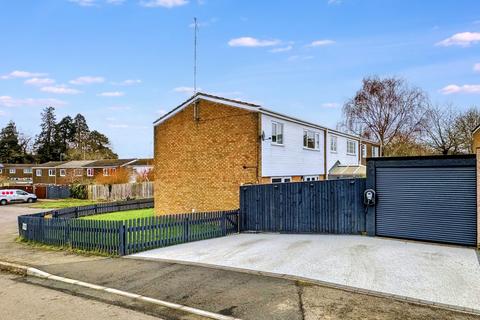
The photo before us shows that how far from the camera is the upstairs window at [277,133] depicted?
21292 millimetres

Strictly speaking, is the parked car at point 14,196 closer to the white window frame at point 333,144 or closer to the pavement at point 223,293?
the white window frame at point 333,144

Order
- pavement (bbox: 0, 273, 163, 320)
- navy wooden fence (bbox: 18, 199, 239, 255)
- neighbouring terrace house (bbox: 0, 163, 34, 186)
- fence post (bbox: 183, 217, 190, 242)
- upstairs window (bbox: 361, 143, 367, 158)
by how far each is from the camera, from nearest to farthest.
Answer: pavement (bbox: 0, 273, 163, 320)
navy wooden fence (bbox: 18, 199, 239, 255)
fence post (bbox: 183, 217, 190, 242)
upstairs window (bbox: 361, 143, 367, 158)
neighbouring terrace house (bbox: 0, 163, 34, 186)

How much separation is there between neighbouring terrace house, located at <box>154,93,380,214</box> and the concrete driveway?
5.98 metres

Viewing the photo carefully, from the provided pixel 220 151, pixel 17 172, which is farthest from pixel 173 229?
pixel 17 172

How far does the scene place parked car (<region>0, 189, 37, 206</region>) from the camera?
4271 centimetres

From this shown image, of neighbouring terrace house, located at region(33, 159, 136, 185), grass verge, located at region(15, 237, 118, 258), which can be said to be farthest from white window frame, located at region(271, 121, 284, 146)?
neighbouring terrace house, located at region(33, 159, 136, 185)

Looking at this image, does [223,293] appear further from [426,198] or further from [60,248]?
[60,248]

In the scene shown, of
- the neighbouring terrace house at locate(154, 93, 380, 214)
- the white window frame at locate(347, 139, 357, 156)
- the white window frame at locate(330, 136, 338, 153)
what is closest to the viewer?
the neighbouring terrace house at locate(154, 93, 380, 214)

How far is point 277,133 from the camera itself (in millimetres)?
21688

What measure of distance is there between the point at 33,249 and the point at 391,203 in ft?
42.7

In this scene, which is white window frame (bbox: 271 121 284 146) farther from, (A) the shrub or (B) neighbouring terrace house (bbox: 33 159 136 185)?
(B) neighbouring terrace house (bbox: 33 159 136 185)

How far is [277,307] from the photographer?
7484 millimetres

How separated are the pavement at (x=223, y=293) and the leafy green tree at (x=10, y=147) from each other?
90.1 metres

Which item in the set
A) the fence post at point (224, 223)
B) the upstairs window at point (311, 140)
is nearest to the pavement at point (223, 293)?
the fence post at point (224, 223)
